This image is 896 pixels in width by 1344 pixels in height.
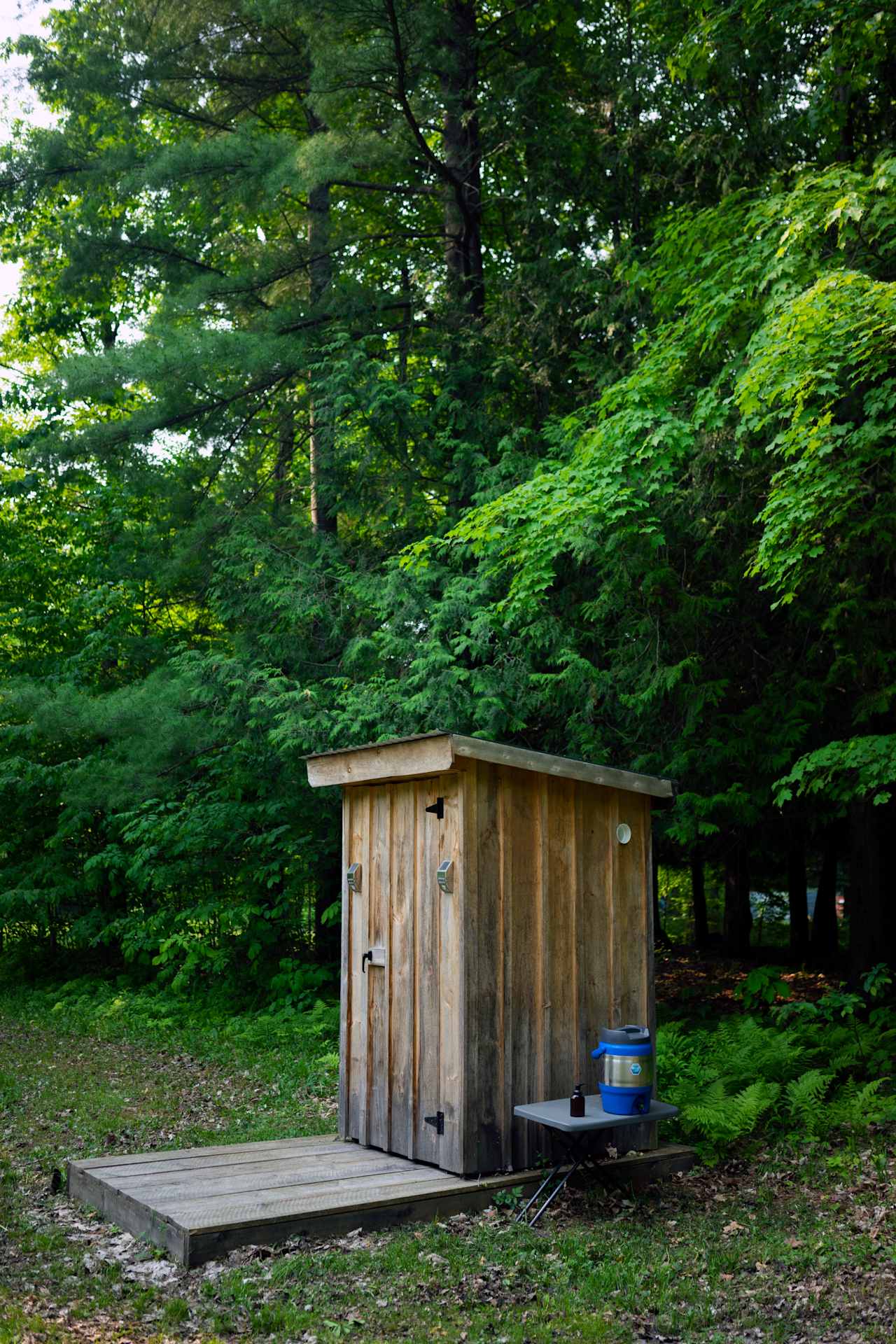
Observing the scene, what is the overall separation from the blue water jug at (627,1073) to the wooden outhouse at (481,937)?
399 mm

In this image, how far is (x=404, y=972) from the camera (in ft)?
20.8

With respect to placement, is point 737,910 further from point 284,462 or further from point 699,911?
point 284,462

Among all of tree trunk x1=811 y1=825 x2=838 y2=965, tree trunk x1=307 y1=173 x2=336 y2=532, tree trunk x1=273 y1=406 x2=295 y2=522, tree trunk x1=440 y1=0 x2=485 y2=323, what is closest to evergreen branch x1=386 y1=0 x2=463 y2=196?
tree trunk x1=440 y1=0 x2=485 y2=323

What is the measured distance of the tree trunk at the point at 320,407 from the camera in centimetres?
1216

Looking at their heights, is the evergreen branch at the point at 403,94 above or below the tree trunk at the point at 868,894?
above

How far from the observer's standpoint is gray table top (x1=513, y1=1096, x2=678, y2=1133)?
548cm

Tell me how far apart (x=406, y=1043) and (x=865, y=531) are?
4463 millimetres

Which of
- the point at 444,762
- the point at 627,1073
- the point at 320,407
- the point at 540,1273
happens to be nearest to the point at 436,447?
the point at 320,407

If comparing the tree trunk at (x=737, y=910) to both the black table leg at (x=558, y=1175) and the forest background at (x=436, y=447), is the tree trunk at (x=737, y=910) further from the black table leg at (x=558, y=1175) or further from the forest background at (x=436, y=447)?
the black table leg at (x=558, y=1175)

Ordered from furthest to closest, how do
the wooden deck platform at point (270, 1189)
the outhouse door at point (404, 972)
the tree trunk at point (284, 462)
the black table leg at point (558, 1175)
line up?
the tree trunk at point (284, 462)
the outhouse door at point (404, 972)
the black table leg at point (558, 1175)
the wooden deck platform at point (270, 1189)

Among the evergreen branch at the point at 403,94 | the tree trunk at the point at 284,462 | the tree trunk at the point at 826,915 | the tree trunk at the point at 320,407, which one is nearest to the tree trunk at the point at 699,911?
the tree trunk at the point at 826,915

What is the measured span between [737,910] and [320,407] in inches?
320

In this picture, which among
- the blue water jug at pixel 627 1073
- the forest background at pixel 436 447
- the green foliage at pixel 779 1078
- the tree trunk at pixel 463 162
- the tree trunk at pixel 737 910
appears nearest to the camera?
the blue water jug at pixel 627 1073

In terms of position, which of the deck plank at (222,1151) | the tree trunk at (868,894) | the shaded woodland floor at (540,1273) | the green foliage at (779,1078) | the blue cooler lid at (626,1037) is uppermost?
the tree trunk at (868,894)
